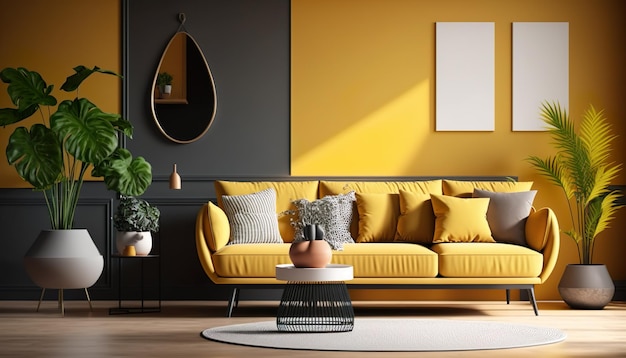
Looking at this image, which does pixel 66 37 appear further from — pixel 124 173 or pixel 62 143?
pixel 124 173

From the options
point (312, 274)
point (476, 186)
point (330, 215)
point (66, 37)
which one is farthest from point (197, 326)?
point (66, 37)

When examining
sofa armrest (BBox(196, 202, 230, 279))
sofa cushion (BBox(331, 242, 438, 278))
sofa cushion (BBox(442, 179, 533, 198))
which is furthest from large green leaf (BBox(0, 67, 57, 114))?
sofa cushion (BBox(442, 179, 533, 198))

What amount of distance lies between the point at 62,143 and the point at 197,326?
1.67m

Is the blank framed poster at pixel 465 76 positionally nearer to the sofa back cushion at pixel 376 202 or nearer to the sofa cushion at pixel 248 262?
the sofa back cushion at pixel 376 202

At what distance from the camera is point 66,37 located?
23.1 feet

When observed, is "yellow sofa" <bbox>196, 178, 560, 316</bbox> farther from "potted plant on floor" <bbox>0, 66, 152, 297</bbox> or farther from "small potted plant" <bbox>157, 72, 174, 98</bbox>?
"small potted plant" <bbox>157, 72, 174, 98</bbox>

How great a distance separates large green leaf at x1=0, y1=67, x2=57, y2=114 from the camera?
6.09 m

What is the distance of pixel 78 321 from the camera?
18.6 ft

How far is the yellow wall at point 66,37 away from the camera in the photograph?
703 centimetres

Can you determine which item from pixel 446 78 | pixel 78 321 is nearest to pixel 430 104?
pixel 446 78

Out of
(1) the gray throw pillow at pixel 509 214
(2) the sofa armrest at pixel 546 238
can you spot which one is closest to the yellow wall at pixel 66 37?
(1) the gray throw pillow at pixel 509 214

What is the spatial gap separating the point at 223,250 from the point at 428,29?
2.46 m

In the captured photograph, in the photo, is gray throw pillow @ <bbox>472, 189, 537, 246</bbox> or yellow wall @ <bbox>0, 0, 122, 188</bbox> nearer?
gray throw pillow @ <bbox>472, 189, 537, 246</bbox>

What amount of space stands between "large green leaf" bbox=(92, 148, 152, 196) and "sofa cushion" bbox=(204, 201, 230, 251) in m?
0.56
